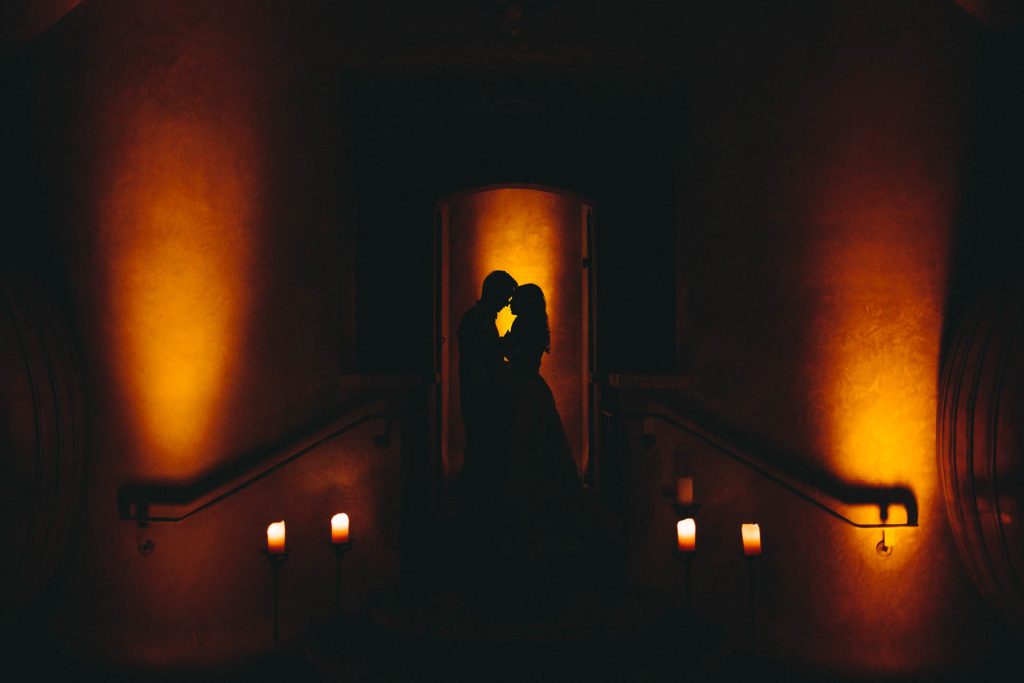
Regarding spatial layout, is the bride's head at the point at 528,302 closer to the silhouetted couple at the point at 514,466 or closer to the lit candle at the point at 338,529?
the silhouetted couple at the point at 514,466

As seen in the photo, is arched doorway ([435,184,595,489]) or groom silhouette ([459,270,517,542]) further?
arched doorway ([435,184,595,489])

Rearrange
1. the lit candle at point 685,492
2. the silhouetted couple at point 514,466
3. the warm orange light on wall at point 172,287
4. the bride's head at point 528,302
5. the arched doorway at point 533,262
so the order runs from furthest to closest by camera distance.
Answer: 1. the arched doorway at point 533,262
2. the warm orange light on wall at point 172,287
3. the lit candle at point 685,492
4. the bride's head at point 528,302
5. the silhouetted couple at point 514,466

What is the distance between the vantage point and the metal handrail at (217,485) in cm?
340

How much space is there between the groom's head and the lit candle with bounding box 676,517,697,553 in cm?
131

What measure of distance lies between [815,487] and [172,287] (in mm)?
3263

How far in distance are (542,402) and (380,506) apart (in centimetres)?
108

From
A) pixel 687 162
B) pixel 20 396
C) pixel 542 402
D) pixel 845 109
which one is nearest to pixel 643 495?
pixel 542 402

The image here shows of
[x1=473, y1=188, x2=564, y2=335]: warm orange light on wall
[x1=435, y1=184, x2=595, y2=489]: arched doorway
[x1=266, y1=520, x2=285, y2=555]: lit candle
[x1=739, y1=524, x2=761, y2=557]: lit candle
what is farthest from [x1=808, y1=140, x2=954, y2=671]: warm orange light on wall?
[x1=473, y1=188, x2=564, y2=335]: warm orange light on wall

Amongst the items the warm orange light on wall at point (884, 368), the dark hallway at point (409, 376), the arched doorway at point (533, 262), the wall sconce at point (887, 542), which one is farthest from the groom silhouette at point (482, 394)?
the arched doorway at point (533, 262)

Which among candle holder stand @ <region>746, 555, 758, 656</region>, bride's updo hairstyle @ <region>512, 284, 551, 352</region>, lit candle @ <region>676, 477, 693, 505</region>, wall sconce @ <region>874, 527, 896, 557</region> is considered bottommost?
candle holder stand @ <region>746, 555, 758, 656</region>

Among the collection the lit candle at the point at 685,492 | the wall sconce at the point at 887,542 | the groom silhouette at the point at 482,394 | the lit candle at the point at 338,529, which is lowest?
the wall sconce at the point at 887,542

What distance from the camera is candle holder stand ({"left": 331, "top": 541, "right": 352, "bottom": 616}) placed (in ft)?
11.1

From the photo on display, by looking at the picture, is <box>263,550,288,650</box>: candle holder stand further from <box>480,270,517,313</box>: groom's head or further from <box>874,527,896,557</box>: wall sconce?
<box>874,527,896,557</box>: wall sconce

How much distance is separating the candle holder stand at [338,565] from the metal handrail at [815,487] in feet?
5.15
